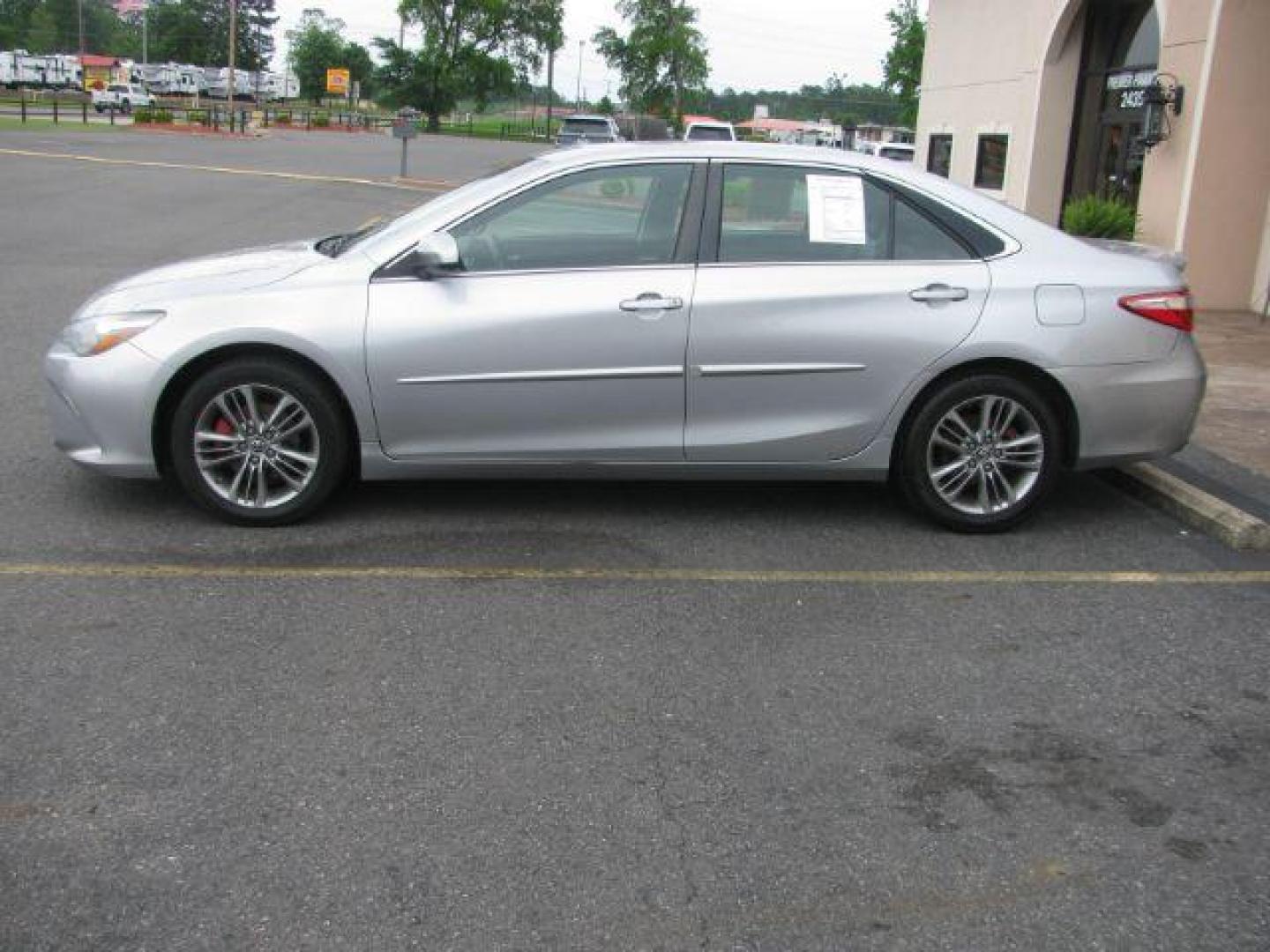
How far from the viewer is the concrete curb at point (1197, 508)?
227 inches

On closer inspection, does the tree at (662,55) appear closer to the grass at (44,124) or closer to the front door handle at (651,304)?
the grass at (44,124)

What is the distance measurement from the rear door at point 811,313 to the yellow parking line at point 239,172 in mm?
23897

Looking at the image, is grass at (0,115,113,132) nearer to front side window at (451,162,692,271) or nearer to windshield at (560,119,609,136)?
windshield at (560,119,609,136)

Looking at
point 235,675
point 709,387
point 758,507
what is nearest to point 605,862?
point 235,675

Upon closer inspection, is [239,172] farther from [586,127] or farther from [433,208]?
[433,208]

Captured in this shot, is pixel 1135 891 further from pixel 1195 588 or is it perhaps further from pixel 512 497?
pixel 512 497

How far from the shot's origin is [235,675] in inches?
165

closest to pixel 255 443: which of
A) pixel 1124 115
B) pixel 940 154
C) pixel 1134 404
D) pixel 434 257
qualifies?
pixel 434 257

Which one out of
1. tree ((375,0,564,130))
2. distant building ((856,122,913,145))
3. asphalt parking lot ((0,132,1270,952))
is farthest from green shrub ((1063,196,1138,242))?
tree ((375,0,564,130))

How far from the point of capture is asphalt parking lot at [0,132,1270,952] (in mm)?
3064

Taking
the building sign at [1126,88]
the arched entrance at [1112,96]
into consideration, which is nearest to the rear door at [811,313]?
the arched entrance at [1112,96]

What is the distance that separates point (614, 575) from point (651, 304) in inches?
46.0

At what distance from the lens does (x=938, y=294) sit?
222 inches

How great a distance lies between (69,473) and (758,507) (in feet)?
10.9
